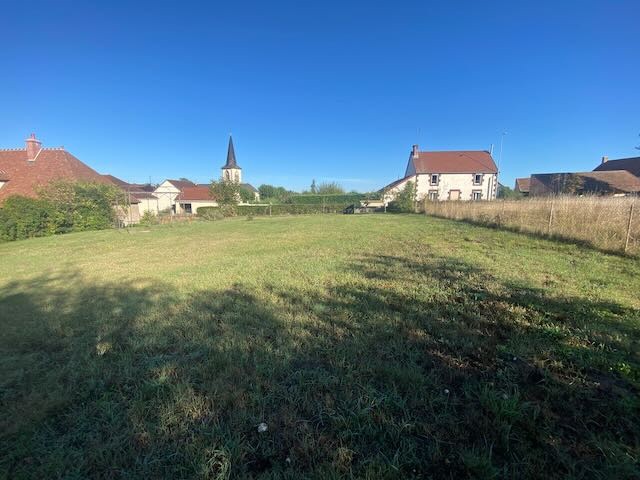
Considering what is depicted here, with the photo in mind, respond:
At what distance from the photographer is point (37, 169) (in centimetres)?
2117

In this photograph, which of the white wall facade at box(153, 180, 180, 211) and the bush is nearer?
the bush

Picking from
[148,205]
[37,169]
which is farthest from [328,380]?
[148,205]

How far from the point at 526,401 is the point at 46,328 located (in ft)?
16.5

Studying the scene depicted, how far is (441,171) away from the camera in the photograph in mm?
40062

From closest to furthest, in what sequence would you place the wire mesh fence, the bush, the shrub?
the wire mesh fence, the bush, the shrub

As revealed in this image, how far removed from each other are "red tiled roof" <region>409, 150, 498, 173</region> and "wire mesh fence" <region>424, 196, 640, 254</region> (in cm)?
2877

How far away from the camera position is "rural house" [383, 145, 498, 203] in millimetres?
39719

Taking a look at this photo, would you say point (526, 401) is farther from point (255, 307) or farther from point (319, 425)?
point (255, 307)

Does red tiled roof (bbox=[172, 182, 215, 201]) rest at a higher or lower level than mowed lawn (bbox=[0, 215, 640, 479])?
higher

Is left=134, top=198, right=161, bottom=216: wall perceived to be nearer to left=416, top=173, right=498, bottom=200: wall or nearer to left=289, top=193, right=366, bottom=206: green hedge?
left=289, top=193, right=366, bottom=206: green hedge

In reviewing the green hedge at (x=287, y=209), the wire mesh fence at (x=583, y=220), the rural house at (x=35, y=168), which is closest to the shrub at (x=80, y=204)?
the rural house at (x=35, y=168)

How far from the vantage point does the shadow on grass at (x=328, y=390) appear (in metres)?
1.71

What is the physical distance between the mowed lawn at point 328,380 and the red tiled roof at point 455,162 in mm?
38439

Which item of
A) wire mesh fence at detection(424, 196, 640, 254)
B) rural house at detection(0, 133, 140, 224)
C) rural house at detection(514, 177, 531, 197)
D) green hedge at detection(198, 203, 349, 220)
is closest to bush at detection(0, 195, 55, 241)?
rural house at detection(0, 133, 140, 224)
